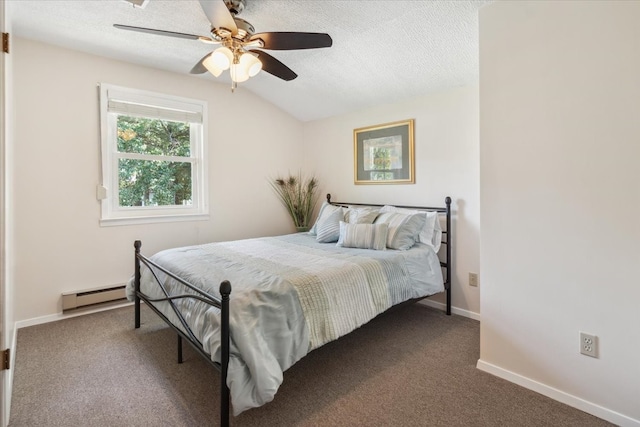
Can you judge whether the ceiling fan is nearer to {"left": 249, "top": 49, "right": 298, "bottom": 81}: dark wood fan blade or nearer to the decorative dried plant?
{"left": 249, "top": 49, "right": 298, "bottom": 81}: dark wood fan blade

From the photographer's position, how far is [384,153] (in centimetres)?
381

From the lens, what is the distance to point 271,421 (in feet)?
5.67

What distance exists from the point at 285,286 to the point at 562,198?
1650mm

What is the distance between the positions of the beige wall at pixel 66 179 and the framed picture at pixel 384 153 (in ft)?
5.82

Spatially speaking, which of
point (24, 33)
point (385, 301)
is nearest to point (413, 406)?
point (385, 301)

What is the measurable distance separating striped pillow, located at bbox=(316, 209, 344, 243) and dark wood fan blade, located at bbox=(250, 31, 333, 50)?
1.83 metres

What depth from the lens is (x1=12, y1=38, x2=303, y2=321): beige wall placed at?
288 cm

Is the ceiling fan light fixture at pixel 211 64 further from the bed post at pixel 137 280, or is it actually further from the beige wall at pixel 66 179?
the beige wall at pixel 66 179

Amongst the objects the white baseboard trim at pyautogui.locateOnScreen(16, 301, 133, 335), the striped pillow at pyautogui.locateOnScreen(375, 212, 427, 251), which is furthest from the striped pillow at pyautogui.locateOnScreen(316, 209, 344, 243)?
the white baseboard trim at pyautogui.locateOnScreen(16, 301, 133, 335)

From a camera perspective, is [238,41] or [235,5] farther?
[235,5]

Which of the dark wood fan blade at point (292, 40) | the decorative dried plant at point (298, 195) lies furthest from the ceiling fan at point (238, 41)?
the decorative dried plant at point (298, 195)

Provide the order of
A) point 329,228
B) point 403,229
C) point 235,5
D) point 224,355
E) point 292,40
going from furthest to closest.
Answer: point 329,228, point 403,229, point 235,5, point 292,40, point 224,355

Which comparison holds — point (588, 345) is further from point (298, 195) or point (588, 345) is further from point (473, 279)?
point (298, 195)

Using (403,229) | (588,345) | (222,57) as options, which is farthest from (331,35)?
(588,345)
